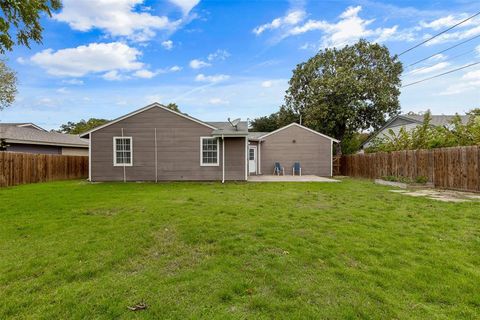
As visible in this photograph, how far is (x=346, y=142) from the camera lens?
29.9 metres

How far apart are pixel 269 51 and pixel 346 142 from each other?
54.9ft

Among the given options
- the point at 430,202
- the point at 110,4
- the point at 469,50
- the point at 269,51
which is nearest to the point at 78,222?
the point at 110,4

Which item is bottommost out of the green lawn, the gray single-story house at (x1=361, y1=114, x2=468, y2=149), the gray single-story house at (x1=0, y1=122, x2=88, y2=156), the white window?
the green lawn

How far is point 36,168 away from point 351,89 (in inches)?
923

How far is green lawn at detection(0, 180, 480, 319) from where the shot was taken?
8.07 ft

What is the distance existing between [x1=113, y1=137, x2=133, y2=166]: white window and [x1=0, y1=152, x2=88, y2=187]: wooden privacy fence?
3.99m

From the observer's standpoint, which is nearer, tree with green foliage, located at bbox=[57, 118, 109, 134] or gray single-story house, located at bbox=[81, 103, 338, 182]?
gray single-story house, located at bbox=[81, 103, 338, 182]

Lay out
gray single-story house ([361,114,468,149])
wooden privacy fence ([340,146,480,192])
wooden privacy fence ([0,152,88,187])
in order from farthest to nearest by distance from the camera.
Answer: gray single-story house ([361,114,468,149]) → wooden privacy fence ([0,152,88,187]) → wooden privacy fence ([340,146,480,192])

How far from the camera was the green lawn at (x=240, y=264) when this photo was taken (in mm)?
2461

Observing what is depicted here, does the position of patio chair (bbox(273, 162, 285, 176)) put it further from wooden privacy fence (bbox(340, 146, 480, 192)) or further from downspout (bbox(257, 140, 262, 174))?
wooden privacy fence (bbox(340, 146, 480, 192))

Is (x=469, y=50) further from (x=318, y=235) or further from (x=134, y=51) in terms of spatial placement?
(x=134, y=51)

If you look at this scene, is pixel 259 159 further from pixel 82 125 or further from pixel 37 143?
pixel 82 125

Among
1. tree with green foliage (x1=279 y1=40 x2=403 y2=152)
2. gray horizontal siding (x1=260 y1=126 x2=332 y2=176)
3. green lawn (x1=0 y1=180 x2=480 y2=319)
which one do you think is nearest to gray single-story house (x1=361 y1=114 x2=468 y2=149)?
tree with green foliage (x1=279 y1=40 x2=403 y2=152)

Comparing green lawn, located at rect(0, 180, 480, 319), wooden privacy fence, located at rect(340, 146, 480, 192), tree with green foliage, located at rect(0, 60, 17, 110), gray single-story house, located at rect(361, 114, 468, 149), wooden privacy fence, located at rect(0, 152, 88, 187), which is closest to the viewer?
green lawn, located at rect(0, 180, 480, 319)
